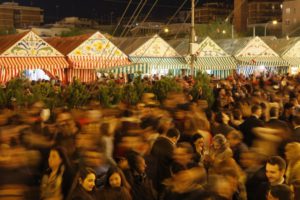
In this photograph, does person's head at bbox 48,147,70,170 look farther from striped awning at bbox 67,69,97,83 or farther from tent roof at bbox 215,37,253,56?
tent roof at bbox 215,37,253,56

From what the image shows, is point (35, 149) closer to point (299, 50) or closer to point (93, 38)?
point (93, 38)

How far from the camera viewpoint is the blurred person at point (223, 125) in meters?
7.03

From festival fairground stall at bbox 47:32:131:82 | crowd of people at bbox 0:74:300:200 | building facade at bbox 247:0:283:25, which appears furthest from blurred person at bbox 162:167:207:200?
building facade at bbox 247:0:283:25

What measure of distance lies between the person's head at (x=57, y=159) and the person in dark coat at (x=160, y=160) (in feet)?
3.21

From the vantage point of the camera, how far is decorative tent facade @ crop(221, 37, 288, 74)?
27328mm

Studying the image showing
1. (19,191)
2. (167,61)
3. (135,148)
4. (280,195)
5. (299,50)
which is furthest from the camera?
(299,50)

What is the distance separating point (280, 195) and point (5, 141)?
2882mm

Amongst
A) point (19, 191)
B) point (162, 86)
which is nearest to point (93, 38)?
point (162, 86)

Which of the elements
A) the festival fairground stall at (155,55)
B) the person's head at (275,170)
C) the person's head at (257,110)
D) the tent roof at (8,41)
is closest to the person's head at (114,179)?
the person's head at (275,170)

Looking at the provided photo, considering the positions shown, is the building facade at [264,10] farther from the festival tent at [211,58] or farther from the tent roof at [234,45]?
the festival tent at [211,58]

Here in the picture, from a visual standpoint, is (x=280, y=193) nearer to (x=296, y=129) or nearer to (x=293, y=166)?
(x=293, y=166)

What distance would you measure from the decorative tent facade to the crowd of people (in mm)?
20134

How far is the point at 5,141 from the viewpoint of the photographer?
5.49m

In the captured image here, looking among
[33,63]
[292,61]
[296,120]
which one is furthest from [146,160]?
[292,61]
